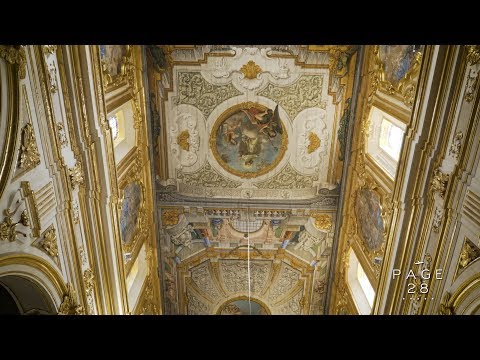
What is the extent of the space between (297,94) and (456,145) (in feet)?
16.9

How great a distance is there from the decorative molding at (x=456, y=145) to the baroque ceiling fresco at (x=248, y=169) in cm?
450

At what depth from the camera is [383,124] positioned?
9.47 meters

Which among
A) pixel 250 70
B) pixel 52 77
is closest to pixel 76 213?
pixel 52 77

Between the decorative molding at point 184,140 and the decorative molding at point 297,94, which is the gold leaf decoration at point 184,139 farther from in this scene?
the decorative molding at point 297,94

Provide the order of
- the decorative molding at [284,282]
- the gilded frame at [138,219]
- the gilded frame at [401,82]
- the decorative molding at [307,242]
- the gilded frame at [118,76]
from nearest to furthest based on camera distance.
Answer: the gilded frame at [401,82]
the gilded frame at [118,76]
the gilded frame at [138,219]
the decorative molding at [307,242]
the decorative molding at [284,282]

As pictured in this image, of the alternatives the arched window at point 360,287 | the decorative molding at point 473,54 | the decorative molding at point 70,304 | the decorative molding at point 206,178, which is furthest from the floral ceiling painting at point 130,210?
the decorative molding at point 473,54

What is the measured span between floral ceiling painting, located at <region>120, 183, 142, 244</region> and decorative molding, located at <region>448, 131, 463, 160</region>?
689 cm

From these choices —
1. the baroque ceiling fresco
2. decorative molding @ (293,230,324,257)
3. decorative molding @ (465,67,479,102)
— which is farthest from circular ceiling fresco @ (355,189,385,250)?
decorative molding @ (465,67,479,102)

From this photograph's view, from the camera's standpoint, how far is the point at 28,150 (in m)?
5.16

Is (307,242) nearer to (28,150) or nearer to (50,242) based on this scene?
(50,242)

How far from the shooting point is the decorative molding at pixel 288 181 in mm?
11602

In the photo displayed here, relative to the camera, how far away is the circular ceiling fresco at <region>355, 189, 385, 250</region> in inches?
367
